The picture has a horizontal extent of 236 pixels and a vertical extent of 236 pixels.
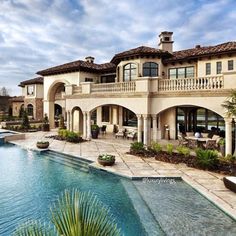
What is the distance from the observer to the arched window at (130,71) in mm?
20317

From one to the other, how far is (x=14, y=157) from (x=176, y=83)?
1169 cm

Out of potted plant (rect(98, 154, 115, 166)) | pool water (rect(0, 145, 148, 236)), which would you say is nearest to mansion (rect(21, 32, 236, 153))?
potted plant (rect(98, 154, 115, 166))

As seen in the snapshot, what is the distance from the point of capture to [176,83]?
15234 mm

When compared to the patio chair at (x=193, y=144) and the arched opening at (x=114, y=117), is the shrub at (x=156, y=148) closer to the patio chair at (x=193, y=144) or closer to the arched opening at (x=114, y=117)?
the patio chair at (x=193, y=144)

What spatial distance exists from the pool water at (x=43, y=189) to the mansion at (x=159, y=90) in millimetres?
7001

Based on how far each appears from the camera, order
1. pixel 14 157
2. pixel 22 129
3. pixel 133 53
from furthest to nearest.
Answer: pixel 22 129 < pixel 133 53 < pixel 14 157

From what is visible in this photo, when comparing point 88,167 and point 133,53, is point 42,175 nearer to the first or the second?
point 88,167

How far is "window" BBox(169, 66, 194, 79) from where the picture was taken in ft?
63.9

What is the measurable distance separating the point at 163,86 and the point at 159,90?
1.26 feet

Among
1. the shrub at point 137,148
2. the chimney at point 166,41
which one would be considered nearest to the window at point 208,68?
the chimney at point 166,41

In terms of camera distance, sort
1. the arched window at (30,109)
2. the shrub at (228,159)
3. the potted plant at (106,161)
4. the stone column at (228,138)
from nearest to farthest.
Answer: the potted plant at (106,161), the shrub at (228,159), the stone column at (228,138), the arched window at (30,109)

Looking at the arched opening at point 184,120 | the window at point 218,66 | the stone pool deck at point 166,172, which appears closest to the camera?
the stone pool deck at point 166,172

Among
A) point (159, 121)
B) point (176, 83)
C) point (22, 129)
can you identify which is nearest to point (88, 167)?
point (176, 83)

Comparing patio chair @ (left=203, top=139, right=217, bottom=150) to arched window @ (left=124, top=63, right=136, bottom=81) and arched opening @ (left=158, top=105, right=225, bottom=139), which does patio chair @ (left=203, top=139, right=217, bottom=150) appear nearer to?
arched opening @ (left=158, top=105, right=225, bottom=139)
